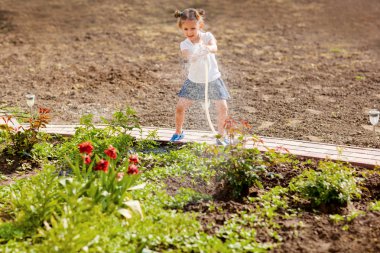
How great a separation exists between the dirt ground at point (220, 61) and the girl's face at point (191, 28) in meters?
1.22

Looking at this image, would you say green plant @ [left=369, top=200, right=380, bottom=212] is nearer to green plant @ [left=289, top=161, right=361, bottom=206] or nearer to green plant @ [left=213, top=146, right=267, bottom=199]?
green plant @ [left=289, top=161, right=361, bottom=206]

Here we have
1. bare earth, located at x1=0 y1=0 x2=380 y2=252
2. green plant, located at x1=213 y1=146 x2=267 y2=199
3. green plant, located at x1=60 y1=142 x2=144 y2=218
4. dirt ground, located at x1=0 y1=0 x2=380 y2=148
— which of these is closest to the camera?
green plant, located at x1=60 y1=142 x2=144 y2=218

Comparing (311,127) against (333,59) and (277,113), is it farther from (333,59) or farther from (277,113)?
(333,59)

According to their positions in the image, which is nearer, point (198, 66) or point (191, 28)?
point (191, 28)

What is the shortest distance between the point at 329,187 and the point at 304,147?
3.71ft

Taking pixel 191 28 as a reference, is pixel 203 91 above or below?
below

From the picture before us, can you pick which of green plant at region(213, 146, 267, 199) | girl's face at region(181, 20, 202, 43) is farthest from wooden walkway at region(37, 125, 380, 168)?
girl's face at region(181, 20, 202, 43)

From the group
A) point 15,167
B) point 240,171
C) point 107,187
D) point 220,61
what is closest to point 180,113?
point 240,171

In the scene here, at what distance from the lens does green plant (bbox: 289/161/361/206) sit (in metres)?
4.38

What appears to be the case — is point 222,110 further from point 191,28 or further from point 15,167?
point 15,167

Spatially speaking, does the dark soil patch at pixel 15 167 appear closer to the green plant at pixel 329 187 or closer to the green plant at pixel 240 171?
the green plant at pixel 240 171

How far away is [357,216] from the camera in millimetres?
4246

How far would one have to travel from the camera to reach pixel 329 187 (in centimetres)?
439

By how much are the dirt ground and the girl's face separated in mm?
1219
